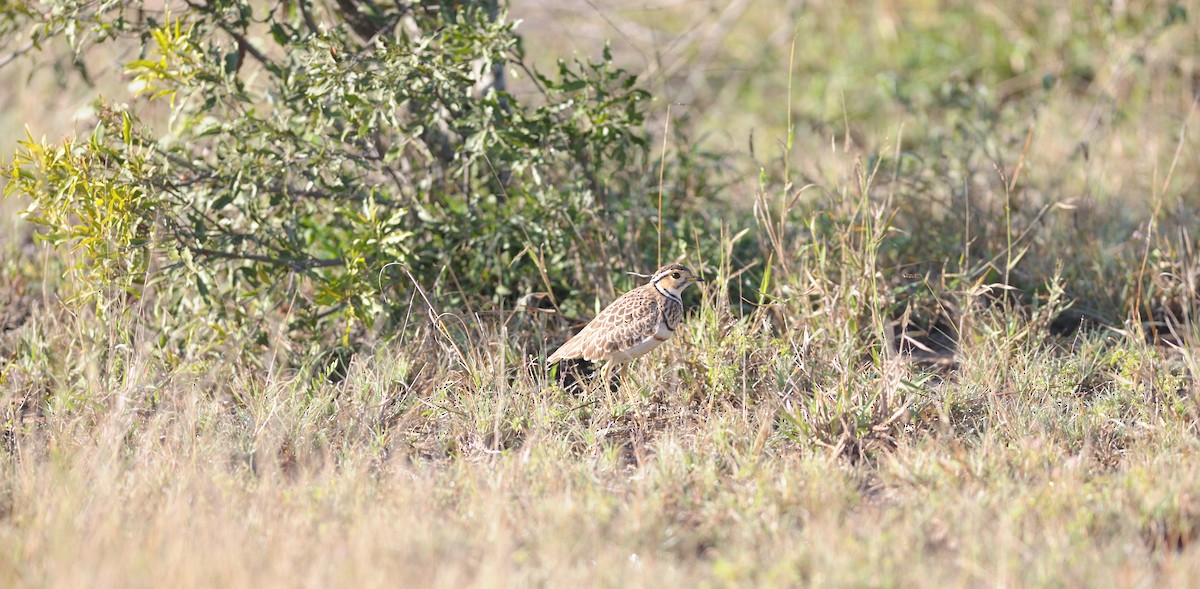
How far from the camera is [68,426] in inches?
168

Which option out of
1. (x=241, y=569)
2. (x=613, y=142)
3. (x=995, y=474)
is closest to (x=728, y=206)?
(x=613, y=142)

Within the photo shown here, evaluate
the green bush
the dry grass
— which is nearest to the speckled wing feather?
the dry grass

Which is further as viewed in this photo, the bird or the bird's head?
the bird's head

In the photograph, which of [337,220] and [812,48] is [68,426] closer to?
[337,220]

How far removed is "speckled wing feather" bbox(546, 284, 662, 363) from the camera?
4.46 meters

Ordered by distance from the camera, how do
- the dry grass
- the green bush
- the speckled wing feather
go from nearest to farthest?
the dry grass → the speckled wing feather → the green bush

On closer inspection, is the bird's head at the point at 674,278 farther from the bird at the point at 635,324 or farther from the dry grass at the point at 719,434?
the dry grass at the point at 719,434

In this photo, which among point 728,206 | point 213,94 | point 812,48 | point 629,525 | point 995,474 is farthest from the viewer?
point 812,48

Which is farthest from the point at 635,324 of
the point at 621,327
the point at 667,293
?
the point at 667,293

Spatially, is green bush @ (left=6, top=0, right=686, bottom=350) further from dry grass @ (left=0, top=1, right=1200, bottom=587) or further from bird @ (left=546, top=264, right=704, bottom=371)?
bird @ (left=546, top=264, right=704, bottom=371)

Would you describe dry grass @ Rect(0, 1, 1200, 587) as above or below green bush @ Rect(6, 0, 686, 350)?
below

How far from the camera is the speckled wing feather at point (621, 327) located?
4457mm

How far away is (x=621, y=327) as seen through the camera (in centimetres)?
448

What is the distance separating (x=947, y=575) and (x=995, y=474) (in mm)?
708
